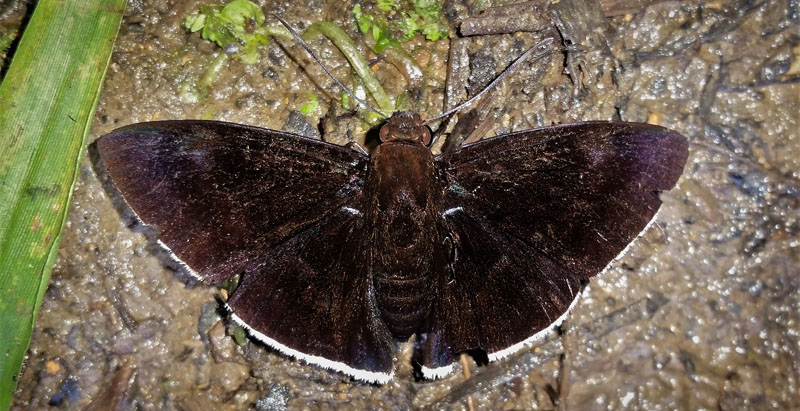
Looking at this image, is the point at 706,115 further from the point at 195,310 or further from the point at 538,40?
the point at 195,310

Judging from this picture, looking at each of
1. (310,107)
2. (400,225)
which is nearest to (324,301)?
(400,225)

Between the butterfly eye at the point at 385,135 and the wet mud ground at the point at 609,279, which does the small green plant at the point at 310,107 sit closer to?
the wet mud ground at the point at 609,279

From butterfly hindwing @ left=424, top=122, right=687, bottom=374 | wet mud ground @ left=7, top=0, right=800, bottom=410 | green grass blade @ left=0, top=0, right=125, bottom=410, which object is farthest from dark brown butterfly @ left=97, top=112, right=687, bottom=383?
green grass blade @ left=0, top=0, right=125, bottom=410

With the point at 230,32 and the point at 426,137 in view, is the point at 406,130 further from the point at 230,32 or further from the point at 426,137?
the point at 230,32

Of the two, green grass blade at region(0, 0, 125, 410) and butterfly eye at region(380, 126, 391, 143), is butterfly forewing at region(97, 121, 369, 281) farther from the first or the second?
green grass blade at region(0, 0, 125, 410)

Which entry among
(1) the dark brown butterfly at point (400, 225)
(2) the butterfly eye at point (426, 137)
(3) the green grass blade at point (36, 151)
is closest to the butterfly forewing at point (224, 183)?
(1) the dark brown butterfly at point (400, 225)
